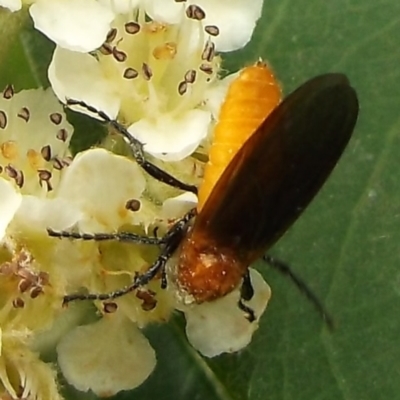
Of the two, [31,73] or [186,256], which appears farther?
[31,73]

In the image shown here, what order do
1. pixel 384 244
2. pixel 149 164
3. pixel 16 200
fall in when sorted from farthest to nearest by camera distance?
pixel 384 244 < pixel 149 164 < pixel 16 200

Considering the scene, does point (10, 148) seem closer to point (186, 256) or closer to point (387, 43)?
point (186, 256)

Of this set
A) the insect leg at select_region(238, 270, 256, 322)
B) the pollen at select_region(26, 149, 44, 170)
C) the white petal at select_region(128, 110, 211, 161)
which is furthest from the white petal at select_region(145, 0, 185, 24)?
the insect leg at select_region(238, 270, 256, 322)

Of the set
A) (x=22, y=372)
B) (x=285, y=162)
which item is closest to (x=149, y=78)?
(x=285, y=162)

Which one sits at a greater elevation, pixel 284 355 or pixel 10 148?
pixel 10 148

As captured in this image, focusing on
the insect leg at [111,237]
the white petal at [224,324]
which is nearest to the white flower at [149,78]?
the insect leg at [111,237]

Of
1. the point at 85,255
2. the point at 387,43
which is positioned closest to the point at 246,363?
the point at 85,255

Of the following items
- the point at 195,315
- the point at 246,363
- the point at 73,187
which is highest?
the point at 73,187
